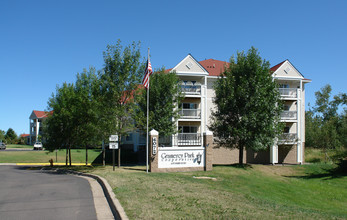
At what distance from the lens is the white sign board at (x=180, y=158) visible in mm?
21688

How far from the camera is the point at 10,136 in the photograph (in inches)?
3839

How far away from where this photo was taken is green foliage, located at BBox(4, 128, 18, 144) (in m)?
94.3

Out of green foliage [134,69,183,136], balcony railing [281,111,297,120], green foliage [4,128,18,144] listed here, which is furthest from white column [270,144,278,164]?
green foliage [4,128,18,144]

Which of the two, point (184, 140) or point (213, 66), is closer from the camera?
point (184, 140)

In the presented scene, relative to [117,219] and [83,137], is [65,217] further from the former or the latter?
[83,137]

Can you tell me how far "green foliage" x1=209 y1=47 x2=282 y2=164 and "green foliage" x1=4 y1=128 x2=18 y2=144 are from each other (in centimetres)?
8712

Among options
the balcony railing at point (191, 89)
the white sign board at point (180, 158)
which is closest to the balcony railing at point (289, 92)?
the balcony railing at point (191, 89)

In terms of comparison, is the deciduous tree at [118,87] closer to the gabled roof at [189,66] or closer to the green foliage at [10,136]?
the gabled roof at [189,66]

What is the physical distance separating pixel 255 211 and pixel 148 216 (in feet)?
10.6

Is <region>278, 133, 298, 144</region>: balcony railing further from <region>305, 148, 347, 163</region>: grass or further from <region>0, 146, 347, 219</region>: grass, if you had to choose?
<region>0, 146, 347, 219</region>: grass

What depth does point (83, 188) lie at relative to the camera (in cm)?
1297

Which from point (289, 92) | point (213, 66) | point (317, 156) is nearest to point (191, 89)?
point (213, 66)

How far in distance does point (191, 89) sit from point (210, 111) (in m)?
3.68

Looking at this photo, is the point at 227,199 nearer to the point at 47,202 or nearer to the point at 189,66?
the point at 47,202
